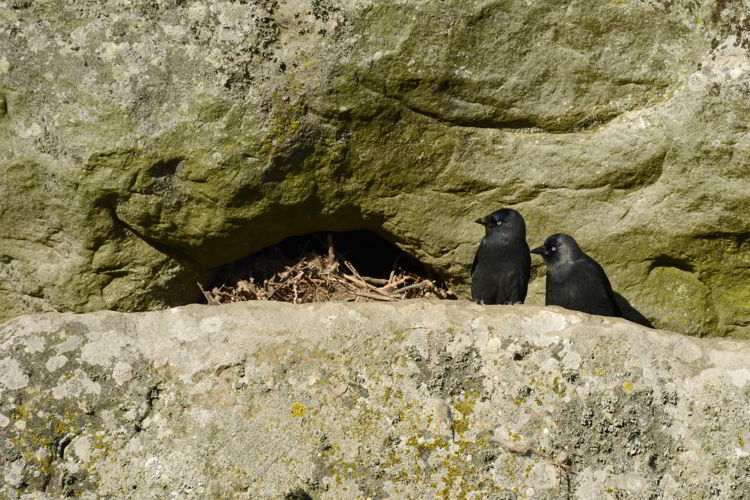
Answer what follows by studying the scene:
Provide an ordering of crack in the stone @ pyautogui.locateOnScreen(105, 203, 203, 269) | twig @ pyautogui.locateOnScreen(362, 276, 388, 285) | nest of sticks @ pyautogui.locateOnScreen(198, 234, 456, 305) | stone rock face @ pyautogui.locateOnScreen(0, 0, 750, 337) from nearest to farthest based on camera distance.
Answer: stone rock face @ pyautogui.locateOnScreen(0, 0, 750, 337) < crack in the stone @ pyautogui.locateOnScreen(105, 203, 203, 269) < nest of sticks @ pyautogui.locateOnScreen(198, 234, 456, 305) < twig @ pyautogui.locateOnScreen(362, 276, 388, 285)

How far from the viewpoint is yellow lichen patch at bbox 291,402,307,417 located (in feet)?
11.3

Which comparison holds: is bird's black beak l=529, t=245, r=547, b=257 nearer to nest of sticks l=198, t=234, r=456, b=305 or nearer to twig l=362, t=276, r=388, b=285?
nest of sticks l=198, t=234, r=456, b=305

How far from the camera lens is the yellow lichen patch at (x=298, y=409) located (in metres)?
3.45

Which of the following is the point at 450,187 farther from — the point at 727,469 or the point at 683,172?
the point at 727,469

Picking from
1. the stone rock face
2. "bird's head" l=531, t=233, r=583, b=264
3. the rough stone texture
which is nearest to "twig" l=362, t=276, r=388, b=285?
the stone rock face

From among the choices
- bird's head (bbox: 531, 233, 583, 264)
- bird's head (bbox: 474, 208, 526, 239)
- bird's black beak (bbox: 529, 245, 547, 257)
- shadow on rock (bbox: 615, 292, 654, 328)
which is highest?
bird's head (bbox: 474, 208, 526, 239)

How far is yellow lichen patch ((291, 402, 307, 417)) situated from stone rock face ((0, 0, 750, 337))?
1.38 m

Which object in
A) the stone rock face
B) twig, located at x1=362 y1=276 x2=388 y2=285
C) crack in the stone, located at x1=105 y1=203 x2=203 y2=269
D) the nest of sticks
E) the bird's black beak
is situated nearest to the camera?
the stone rock face

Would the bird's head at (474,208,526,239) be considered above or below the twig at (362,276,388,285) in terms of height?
above

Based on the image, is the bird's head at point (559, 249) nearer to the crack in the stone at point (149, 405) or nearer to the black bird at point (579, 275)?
the black bird at point (579, 275)

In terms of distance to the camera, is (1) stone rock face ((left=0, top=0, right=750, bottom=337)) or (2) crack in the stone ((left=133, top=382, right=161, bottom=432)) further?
(1) stone rock face ((left=0, top=0, right=750, bottom=337))

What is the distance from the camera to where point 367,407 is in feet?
11.4

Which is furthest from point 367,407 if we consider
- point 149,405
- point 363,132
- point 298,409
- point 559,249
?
point 559,249

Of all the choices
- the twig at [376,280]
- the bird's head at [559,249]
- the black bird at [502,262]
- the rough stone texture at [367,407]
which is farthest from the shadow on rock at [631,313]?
the twig at [376,280]
